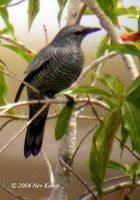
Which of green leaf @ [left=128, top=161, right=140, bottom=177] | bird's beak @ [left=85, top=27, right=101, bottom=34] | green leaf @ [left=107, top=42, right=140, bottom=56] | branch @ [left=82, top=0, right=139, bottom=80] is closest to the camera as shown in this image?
green leaf @ [left=107, top=42, right=140, bottom=56]

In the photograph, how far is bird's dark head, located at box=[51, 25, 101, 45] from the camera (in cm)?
151

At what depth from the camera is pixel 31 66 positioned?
4.99 feet

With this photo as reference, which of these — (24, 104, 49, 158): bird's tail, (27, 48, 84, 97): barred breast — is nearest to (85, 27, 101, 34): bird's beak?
(27, 48, 84, 97): barred breast

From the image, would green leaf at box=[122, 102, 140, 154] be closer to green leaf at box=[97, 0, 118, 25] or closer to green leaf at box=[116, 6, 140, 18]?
green leaf at box=[97, 0, 118, 25]

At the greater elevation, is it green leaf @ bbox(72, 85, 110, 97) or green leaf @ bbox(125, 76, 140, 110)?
green leaf @ bbox(72, 85, 110, 97)

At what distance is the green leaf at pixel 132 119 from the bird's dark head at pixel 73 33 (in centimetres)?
47

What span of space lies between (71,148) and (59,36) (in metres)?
0.45

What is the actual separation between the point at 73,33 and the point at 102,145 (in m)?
0.57

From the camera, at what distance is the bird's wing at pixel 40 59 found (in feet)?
4.96

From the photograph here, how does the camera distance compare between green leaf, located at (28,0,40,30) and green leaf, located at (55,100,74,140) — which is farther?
green leaf, located at (28,0,40,30)

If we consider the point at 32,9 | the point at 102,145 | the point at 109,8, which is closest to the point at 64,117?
the point at 102,145

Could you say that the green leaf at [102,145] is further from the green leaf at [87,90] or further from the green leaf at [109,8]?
the green leaf at [109,8]

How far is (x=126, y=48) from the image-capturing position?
98 cm

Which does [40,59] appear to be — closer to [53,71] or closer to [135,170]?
[53,71]
